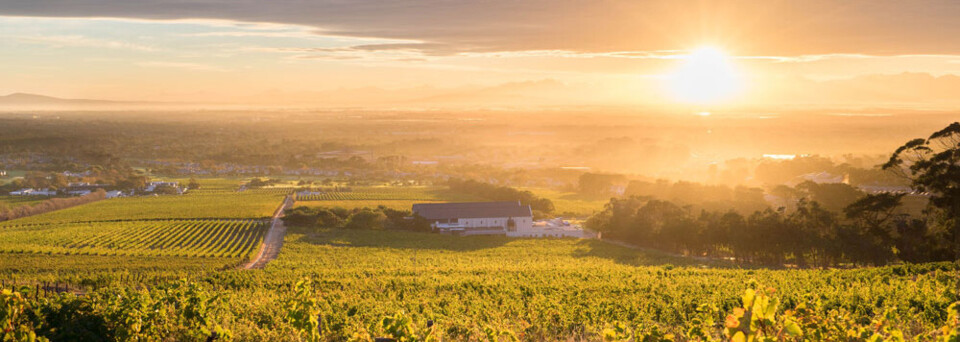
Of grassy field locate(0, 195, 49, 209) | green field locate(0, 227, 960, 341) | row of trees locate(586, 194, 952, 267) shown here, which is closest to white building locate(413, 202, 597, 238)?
row of trees locate(586, 194, 952, 267)

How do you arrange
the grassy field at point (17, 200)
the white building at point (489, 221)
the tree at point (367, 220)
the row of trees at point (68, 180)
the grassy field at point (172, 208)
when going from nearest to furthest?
the tree at point (367, 220), the white building at point (489, 221), the grassy field at point (172, 208), the grassy field at point (17, 200), the row of trees at point (68, 180)

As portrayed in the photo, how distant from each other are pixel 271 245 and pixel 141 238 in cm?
1213

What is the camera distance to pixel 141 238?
48.8 meters

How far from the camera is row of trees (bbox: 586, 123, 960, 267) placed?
84.2 feet

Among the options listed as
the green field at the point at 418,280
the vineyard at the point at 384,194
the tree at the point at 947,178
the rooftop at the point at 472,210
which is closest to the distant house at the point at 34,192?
the green field at the point at 418,280

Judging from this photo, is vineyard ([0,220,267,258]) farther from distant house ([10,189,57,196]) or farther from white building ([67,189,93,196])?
distant house ([10,189,57,196])

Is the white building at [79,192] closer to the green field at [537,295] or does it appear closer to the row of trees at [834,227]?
the green field at [537,295]

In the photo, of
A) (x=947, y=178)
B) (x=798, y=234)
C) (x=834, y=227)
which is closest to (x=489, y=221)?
(x=798, y=234)

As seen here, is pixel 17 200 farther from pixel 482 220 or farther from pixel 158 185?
pixel 482 220

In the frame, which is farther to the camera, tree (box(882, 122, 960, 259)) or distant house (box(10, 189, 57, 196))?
distant house (box(10, 189, 57, 196))

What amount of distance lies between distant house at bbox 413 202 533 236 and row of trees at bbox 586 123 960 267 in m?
8.72

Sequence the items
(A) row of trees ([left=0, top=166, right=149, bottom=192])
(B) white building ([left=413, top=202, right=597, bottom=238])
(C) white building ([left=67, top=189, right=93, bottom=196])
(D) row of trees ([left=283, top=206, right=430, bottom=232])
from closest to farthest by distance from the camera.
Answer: (D) row of trees ([left=283, top=206, right=430, bottom=232]) → (B) white building ([left=413, top=202, right=597, bottom=238]) → (C) white building ([left=67, top=189, right=93, bottom=196]) → (A) row of trees ([left=0, top=166, right=149, bottom=192])

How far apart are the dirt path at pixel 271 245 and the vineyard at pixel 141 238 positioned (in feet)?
2.86

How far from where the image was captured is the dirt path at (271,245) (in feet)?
123
